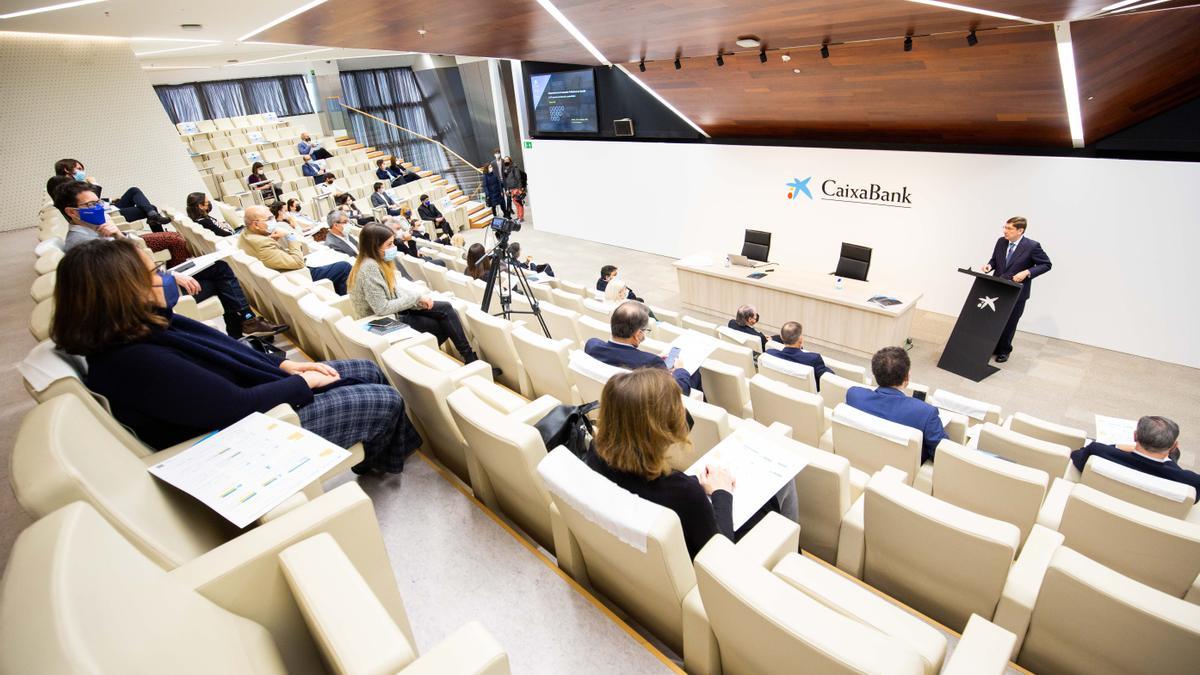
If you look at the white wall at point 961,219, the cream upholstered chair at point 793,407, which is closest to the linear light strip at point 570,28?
the white wall at point 961,219

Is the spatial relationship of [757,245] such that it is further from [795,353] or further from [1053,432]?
[1053,432]

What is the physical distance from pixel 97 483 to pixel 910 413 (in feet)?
10.5

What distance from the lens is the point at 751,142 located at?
8250 millimetres

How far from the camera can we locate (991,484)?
2.26 meters

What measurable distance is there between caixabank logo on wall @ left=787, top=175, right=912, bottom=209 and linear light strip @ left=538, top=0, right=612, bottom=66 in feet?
10.6

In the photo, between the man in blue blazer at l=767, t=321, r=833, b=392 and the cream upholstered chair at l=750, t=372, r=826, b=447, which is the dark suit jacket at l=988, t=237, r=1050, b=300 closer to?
the man in blue blazer at l=767, t=321, r=833, b=392

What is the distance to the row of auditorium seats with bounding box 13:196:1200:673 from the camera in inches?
51.0

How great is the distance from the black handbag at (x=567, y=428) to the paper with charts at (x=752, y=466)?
1.37 ft

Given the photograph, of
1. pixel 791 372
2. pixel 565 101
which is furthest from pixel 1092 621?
pixel 565 101

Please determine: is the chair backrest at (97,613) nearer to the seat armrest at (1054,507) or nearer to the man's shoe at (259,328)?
the seat armrest at (1054,507)

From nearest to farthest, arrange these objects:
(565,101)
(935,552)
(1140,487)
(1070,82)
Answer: (935,552), (1140,487), (1070,82), (565,101)

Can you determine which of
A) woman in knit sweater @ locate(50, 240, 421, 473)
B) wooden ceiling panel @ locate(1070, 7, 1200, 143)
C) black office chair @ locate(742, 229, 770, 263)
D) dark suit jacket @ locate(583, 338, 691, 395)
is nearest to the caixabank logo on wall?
black office chair @ locate(742, 229, 770, 263)

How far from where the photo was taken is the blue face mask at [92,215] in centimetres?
401

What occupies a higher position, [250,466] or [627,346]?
[250,466]
